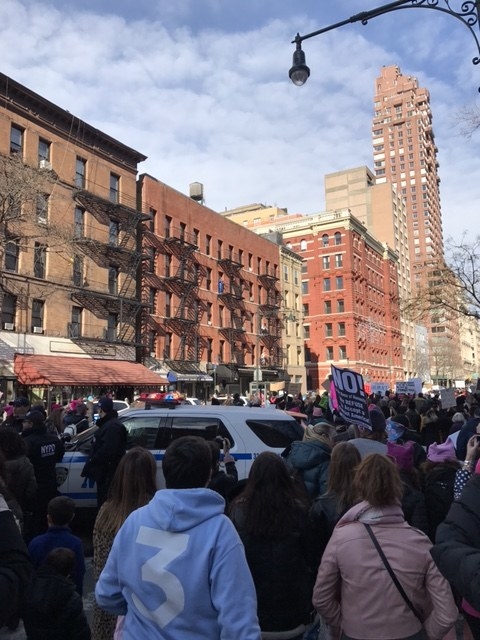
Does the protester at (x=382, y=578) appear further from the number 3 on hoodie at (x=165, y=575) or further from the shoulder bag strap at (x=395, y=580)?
the number 3 on hoodie at (x=165, y=575)

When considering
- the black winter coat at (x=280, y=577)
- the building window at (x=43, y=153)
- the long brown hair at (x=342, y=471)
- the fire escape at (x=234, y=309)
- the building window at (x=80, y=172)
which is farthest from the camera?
the fire escape at (x=234, y=309)

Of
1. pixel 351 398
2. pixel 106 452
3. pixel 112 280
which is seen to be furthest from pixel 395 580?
pixel 112 280

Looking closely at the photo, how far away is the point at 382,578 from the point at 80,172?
3262 centimetres

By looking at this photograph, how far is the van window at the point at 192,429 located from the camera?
788 cm

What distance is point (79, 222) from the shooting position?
31.5 meters

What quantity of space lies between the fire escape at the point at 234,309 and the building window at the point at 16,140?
19.3 m

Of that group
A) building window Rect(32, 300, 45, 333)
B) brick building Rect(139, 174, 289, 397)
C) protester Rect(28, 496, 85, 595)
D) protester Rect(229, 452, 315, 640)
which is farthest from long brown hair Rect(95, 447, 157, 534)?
brick building Rect(139, 174, 289, 397)

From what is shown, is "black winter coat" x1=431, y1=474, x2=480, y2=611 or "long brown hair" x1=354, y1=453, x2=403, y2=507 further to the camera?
"long brown hair" x1=354, y1=453, x2=403, y2=507

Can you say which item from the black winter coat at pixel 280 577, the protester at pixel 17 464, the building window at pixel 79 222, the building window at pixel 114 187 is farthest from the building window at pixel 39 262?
the black winter coat at pixel 280 577

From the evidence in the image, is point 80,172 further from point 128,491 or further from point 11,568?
point 11,568

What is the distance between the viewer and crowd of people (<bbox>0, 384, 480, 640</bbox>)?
7.05ft

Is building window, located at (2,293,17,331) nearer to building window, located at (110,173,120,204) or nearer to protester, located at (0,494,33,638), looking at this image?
building window, located at (110,173,120,204)

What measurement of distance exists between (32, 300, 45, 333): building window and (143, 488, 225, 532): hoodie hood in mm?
27485

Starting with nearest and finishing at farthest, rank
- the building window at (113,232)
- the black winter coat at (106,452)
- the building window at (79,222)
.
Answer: the black winter coat at (106,452) → the building window at (79,222) → the building window at (113,232)
